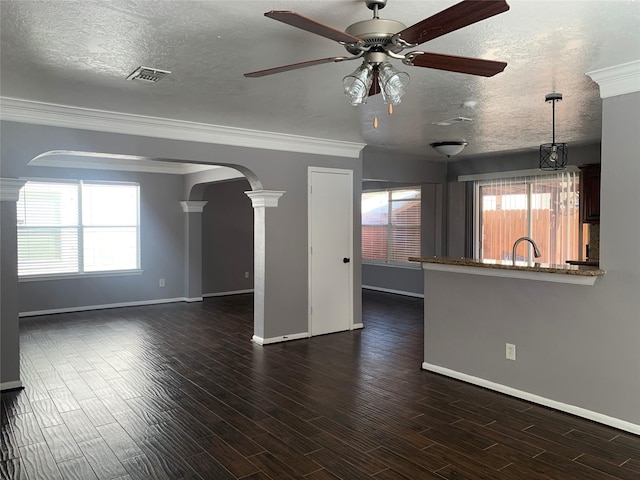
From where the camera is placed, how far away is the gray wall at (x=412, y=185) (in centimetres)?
729

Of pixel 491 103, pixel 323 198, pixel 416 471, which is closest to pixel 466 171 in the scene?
pixel 323 198

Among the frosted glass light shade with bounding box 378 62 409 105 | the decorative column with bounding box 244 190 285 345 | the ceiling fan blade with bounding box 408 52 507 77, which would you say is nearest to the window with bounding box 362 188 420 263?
the decorative column with bounding box 244 190 285 345

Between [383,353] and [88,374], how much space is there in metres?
2.87

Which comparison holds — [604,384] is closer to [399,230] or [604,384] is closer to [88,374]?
→ [88,374]

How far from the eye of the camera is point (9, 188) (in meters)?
3.95

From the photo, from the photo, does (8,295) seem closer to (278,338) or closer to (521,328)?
(278,338)

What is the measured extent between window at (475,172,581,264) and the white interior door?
280 centimetres

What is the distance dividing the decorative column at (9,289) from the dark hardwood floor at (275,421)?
195 mm

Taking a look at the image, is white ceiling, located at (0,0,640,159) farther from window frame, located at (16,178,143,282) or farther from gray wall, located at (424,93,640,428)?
window frame, located at (16,178,143,282)

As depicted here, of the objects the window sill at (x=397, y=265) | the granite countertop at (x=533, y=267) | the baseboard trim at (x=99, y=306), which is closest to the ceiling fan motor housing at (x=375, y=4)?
the granite countertop at (x=533, y=267)

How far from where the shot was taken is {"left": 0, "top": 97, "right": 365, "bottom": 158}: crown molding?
13.0 ft

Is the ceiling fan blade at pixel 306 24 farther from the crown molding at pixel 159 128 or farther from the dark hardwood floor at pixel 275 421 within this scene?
the crown molding at pixel 159 128

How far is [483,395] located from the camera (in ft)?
12.7

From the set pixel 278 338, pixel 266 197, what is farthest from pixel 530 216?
Answer: pixel 278 338
